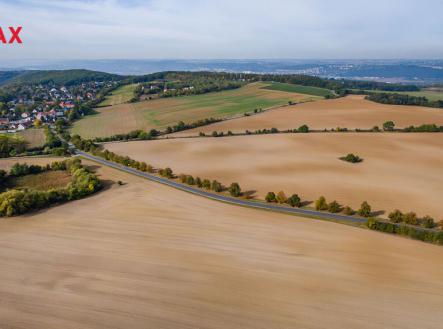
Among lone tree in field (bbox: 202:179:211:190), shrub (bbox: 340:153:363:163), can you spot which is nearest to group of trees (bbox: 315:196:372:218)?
lone tree in field (bbox: 202:179:211:190)

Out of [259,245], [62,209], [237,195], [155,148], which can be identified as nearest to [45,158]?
[155,148]

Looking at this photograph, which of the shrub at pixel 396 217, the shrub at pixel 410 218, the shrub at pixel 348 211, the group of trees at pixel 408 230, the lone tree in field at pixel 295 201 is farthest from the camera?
the lone tree in field at pixel 295 201

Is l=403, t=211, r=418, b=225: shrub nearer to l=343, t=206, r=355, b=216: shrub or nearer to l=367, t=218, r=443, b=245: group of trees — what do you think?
l=367, t=218, r=443, b=245: group of trees

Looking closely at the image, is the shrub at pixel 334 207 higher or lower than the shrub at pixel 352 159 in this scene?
lower

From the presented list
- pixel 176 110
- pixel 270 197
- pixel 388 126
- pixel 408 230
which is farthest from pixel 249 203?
pixel 176 110

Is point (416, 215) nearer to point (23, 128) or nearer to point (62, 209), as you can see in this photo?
point (62, 209)

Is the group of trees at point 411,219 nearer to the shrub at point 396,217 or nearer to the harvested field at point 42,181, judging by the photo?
the shrub at point 396,217

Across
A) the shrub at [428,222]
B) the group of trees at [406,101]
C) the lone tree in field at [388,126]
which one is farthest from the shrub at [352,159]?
the group of trees at [406,101]
